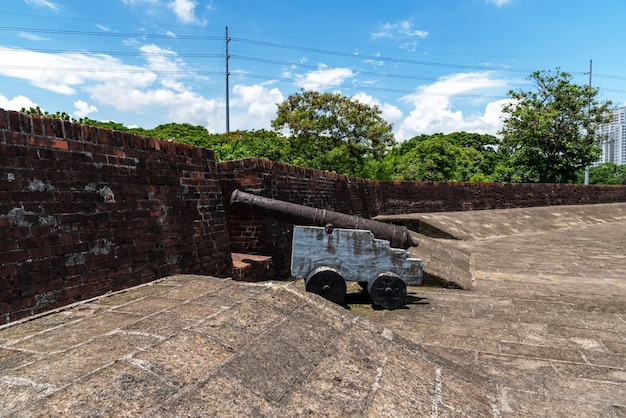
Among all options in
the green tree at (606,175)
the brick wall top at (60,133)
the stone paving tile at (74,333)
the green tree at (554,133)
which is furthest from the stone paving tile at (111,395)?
the green tree at (606,175)

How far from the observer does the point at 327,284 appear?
4.69m

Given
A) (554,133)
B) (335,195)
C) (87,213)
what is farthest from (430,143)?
(87,213)

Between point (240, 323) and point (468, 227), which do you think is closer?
point (240, 323)

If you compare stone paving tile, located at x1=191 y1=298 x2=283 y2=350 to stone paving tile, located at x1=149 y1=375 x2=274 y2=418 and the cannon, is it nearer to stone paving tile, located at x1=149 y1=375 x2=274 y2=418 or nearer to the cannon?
stone paving tile, located at x1=149 y1=375 x2=274 y2=418

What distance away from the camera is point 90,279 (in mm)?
3246

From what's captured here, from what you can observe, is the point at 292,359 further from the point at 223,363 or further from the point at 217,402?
the point at 217,402

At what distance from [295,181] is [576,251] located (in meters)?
7.10

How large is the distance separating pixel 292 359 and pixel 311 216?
276cm

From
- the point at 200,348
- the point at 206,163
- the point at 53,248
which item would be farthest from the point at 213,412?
the point at 206,163

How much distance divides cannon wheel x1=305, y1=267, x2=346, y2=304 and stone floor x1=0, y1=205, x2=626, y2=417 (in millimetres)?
318

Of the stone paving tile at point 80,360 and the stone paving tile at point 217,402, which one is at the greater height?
the stone paving tile at point 80,360

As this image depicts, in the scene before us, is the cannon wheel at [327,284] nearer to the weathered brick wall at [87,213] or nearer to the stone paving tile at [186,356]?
the weathered brick wall at [87,213]

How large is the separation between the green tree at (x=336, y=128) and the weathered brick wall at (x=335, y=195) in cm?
668

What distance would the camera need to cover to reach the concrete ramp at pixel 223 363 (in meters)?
1.65
